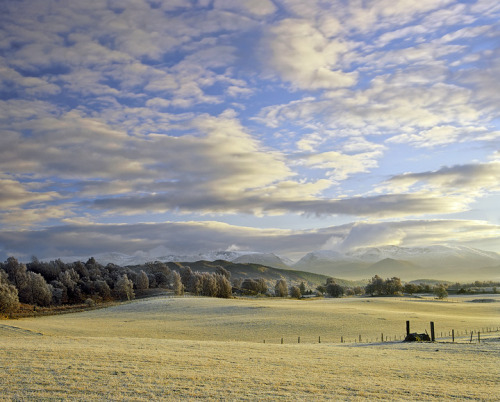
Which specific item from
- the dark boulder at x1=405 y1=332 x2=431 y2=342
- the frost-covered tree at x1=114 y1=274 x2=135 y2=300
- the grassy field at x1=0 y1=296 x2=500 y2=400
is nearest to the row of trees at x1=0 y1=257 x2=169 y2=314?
the frost-covered tree at x1=114 y1=274 x2=135 y2=300

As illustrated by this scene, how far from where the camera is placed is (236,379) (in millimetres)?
21953

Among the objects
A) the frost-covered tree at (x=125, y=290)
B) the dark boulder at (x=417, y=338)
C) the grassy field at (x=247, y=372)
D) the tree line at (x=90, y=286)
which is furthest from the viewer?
the frost-covered tree at (x=125, y=290)

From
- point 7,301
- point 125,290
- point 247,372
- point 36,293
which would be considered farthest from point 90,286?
point 247,372

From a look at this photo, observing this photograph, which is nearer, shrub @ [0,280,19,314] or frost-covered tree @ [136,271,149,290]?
shrub @ [0,280,19,314]

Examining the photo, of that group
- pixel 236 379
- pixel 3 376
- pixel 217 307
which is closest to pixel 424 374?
pixel 236 379

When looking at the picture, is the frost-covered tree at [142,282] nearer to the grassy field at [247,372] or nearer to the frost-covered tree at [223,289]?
the frost-covered tree at [223,289]

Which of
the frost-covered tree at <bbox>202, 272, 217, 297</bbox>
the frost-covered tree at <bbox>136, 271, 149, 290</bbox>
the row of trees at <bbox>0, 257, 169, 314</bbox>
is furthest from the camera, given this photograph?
the frost-covered tree at <bbox>136, 271, 149, 290</bbox>

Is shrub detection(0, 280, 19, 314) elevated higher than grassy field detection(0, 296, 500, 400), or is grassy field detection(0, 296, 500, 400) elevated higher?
grassy field detection(0, 296, 500, 400)

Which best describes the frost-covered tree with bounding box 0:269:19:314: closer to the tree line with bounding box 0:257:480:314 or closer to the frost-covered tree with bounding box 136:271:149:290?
the tree line with bounding box 0:257:480:314

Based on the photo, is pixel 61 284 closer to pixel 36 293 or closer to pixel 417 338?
pixel 36 293

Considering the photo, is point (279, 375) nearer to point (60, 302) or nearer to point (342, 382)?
point (342, 382)

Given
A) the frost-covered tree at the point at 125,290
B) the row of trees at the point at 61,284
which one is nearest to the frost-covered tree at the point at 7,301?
the row of trees at the point at 61,284

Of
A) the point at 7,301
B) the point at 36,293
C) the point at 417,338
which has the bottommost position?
the point at 36,293

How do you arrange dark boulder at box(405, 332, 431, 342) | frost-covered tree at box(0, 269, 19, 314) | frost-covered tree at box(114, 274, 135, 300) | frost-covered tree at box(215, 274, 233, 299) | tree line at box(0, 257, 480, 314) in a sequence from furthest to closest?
frost-covered tree at box(215, 274, 233, 299)
frost-covered tree at box(114, 274, 135, 300)
tree line at box(0, 257, 480, 314)
frost-covered tree at box(0, 269, 19, 314)
dark boulder at box(405, 332, 431, 342)
